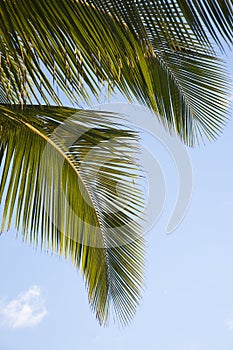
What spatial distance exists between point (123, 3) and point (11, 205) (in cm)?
158

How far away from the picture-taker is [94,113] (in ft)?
11.3

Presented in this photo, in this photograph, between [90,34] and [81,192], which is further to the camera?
[81,192]

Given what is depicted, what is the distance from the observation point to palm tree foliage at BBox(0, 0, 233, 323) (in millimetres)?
2229

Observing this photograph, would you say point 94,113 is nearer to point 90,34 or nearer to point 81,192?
point 81,192

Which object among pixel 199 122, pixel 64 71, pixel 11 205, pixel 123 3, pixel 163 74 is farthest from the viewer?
pixel 199 122

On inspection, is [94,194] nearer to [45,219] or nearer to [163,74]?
[45,219]

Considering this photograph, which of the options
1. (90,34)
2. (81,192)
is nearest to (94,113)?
(81,192)

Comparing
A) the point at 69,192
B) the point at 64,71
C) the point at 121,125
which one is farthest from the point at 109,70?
the point at 69,192

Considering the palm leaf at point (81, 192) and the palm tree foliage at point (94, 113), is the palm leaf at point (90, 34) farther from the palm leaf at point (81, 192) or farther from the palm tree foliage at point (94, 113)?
the palm leaf at point (81, 192)

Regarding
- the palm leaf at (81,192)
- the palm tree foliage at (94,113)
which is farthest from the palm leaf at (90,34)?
the palm leaf at (81,192)

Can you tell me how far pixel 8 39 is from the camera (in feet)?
7.48

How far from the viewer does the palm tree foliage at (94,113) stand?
223 centimetres

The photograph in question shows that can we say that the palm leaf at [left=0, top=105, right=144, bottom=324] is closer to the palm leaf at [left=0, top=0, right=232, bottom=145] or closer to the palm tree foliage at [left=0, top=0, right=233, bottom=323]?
the palm tree foliage at [left=0, top=0, right=233, bottom=323]

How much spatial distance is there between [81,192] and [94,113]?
0.54 metres
